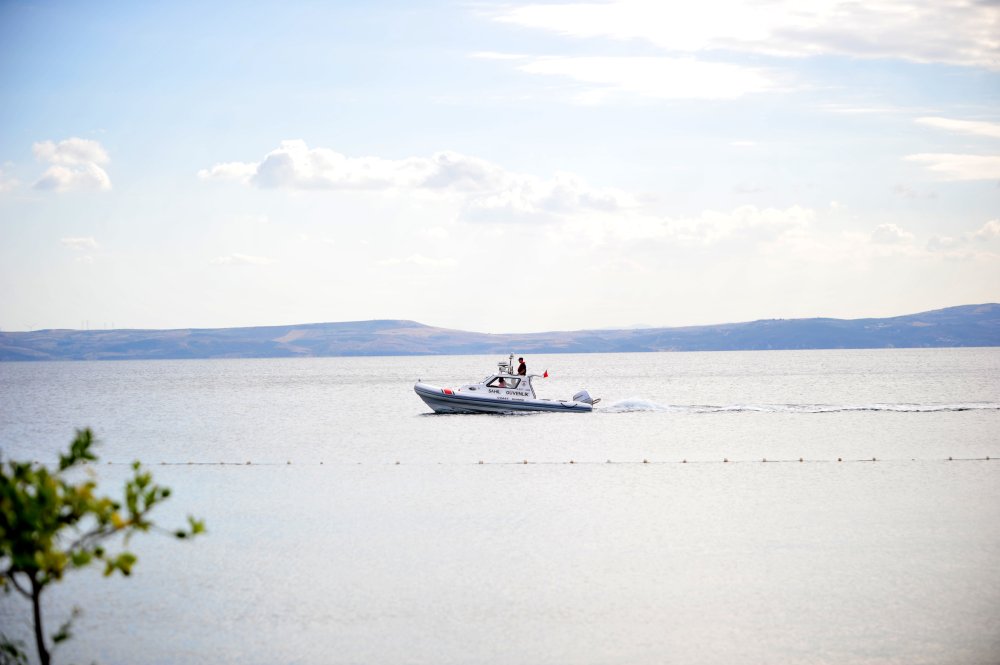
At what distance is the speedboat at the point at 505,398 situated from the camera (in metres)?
61.5

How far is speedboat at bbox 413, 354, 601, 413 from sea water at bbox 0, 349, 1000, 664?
7.75 meters

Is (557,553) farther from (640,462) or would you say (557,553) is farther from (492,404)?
(492,404)

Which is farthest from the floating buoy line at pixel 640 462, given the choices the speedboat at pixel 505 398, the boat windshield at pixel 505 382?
the boat windshield at pixel 505 382

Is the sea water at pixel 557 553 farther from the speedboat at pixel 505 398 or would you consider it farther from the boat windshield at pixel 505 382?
the boat windshield at pixel 505 382

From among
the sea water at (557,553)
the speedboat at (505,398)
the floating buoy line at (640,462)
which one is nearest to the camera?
the sea water at (557,553)

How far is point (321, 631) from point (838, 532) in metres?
13.9

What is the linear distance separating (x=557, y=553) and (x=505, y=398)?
37949 mm

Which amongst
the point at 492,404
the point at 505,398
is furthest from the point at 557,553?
the point at 492,404

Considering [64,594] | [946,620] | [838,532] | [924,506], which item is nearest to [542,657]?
[946,620]

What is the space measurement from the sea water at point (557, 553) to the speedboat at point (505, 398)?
7.75 metres

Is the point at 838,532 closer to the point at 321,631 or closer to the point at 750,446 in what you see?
the point at 321,631

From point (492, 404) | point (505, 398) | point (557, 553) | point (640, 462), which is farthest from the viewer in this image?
point (492, 404)

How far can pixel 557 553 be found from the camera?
77.7 ft

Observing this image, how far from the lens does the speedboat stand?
2421 inches
